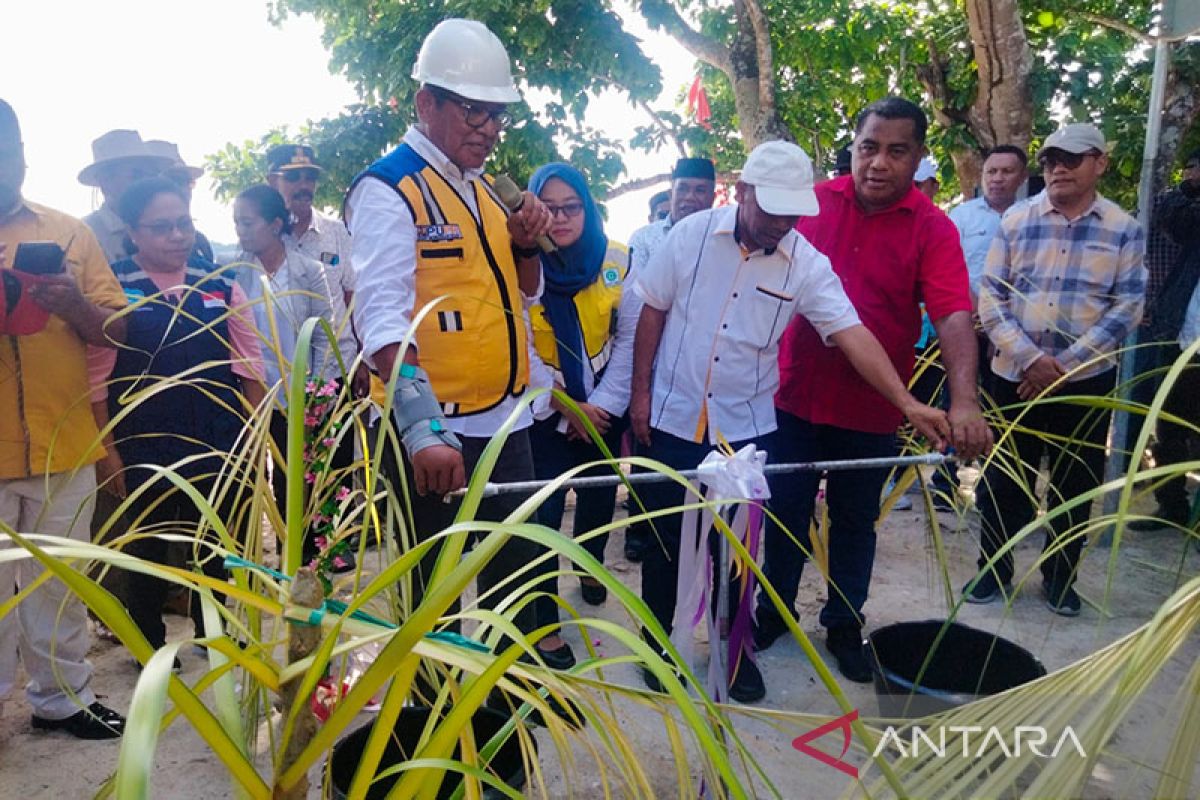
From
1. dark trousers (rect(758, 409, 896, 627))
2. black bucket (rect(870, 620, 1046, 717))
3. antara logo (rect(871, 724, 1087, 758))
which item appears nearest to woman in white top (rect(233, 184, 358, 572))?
dark trousers (rect(758, 409, 896, 627))

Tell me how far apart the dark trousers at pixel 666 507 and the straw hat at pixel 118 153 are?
2.21 m

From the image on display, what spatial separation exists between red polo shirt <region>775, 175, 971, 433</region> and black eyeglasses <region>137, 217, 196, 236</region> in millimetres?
1980

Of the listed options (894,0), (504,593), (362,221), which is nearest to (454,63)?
(362,221)

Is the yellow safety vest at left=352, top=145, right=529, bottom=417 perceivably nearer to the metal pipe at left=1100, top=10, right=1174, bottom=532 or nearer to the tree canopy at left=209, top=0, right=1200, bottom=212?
the metal pipe at left=1100, top=10, right=1174, bottom=532

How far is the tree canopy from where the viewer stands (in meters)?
6.21

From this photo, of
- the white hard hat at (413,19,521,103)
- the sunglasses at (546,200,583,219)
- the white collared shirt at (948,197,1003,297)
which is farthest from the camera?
the white collared shirt at (948,197,1003,297)

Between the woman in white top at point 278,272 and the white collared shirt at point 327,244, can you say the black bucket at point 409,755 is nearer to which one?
the woman in white top at point 278,272

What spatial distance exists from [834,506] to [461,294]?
1596 millimetres

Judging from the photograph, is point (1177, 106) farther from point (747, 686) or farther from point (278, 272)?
point (278, 272)

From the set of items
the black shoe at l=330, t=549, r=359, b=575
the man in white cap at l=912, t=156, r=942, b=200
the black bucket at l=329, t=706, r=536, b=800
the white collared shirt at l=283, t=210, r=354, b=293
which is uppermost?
the man in white cap at l=912, t=156, r=942, b=200

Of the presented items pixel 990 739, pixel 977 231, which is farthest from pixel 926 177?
pixel 990 739

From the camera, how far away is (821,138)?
33.6 feet

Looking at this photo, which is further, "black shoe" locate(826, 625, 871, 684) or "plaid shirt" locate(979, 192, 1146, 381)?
"plaid shirt" locate(979, 192, 1146, 381)

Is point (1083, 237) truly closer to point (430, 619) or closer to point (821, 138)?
point (430, 619)
